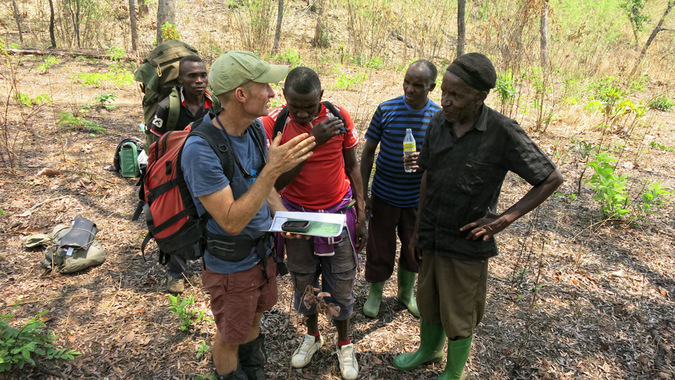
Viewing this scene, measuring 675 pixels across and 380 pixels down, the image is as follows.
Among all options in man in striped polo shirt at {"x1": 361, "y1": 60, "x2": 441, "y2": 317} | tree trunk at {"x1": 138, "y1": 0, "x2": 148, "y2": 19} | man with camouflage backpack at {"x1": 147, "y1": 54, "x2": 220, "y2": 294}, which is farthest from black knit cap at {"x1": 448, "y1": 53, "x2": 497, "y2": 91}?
tree trunk at {"x1": 138, "y1": 0, "x2": 148, "y2": 19}

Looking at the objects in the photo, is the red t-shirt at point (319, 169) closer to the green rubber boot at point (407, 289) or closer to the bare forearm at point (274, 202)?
the bare forearm at point (274, 202)

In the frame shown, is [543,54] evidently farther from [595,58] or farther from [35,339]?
[35,339]

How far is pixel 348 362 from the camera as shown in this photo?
2.66 m

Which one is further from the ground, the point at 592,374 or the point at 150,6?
the point at 150,6

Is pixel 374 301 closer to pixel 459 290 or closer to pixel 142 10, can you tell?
pixel 459 290

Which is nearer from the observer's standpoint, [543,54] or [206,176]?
[206,176]

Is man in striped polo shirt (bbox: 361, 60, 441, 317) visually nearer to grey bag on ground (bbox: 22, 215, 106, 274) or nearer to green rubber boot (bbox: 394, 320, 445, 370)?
green rubber boot (bbox: 394, 320, 445, 370)

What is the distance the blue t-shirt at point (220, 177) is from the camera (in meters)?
1.69

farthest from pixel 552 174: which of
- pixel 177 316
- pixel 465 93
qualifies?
pixel 177 316

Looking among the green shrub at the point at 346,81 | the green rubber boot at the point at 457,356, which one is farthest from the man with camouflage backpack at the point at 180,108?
the green shrub at the point at 346,81

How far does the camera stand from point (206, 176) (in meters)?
1.69

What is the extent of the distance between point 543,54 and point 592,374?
7345mm

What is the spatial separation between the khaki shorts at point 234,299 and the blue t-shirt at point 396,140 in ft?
4.24

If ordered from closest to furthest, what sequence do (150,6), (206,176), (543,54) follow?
(206,176), (543,54), (150,6)
